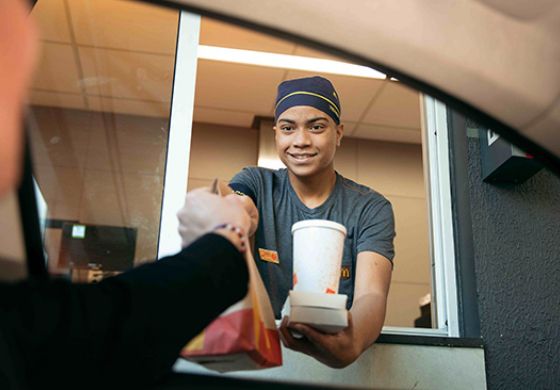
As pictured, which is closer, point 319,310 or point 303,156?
point 319,310

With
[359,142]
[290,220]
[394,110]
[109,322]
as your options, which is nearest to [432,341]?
[290,220]

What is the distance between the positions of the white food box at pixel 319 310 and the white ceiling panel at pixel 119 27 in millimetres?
2003

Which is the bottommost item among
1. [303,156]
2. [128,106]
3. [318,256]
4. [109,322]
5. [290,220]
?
[109,322]

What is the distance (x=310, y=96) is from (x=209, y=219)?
1.36m

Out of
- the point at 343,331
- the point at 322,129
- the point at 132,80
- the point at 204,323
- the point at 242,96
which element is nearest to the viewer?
Answer: the point at 204,323

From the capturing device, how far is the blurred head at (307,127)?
2.23 metres

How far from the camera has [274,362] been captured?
3.97 feet

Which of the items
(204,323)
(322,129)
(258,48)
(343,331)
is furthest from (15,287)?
(258,48)

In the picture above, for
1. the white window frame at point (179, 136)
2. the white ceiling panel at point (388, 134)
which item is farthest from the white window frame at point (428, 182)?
the white ceiling panel at point (388, 134)

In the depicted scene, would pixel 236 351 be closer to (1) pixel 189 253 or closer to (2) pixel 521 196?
(1) pixel 189 253

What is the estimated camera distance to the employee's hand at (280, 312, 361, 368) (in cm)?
141

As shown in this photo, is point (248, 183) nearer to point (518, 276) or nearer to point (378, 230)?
point (378, 230)

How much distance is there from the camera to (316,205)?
2.19m

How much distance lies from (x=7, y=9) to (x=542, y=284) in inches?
88.2
